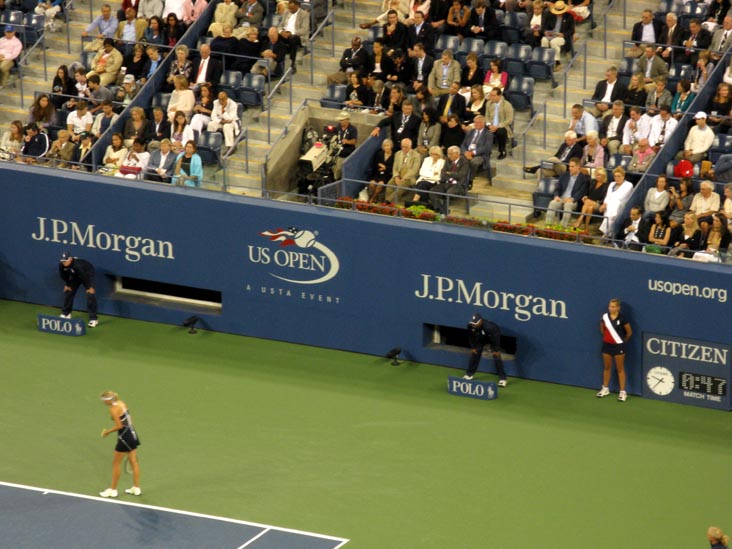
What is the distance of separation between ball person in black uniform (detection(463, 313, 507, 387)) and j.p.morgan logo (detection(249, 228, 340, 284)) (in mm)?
2736

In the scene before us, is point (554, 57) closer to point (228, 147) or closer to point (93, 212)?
point (228, 147)

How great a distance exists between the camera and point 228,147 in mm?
31500

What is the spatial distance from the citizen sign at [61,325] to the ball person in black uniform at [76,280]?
0.17 metres

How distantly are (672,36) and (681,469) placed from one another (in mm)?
9028

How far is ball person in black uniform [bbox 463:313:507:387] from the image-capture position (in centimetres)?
2791

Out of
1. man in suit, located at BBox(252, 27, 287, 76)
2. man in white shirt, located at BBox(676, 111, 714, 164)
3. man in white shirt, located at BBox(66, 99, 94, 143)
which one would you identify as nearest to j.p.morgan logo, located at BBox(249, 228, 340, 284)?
man in suit, located at BBox(252, 27, 287, 76)

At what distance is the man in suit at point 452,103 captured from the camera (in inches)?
1200

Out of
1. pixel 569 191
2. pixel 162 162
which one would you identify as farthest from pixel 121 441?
pixel 569 191

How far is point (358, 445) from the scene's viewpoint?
85.9ft

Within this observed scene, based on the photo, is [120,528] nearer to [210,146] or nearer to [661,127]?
[210,146]

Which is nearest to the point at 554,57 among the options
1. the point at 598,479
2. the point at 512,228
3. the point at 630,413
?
the point at 512,228

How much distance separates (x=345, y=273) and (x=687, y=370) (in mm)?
5946

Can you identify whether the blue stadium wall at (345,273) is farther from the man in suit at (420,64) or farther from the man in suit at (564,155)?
the man in suit at (420,64)

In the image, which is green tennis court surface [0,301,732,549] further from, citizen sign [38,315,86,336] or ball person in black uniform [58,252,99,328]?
ball person in black uniform [58,252,99,328]
